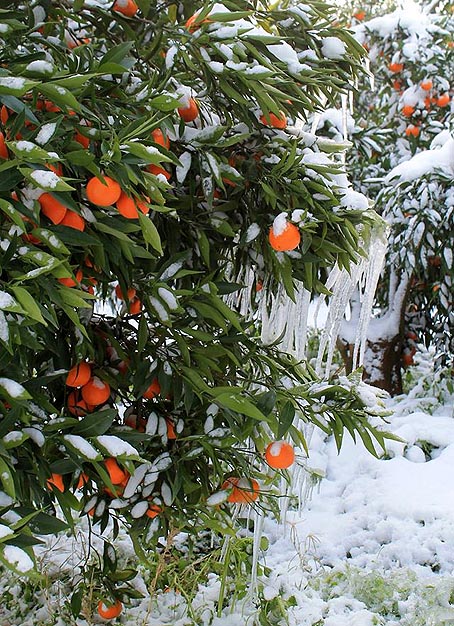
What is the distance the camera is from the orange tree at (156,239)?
88 cm

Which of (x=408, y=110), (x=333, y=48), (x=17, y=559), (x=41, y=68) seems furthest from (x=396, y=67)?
(x=17, y=559)

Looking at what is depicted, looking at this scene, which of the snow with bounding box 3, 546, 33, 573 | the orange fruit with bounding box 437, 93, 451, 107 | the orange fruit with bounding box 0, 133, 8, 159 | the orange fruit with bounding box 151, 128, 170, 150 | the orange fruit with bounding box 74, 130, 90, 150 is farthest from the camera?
the orange fruit with bounding box 437, 93, 451, 107

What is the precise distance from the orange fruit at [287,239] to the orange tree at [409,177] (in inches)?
87.1

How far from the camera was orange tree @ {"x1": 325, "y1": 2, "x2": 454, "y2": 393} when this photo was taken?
3.26 m

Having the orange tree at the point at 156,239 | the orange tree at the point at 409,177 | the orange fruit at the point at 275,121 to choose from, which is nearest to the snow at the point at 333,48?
the orange tree at the point at 156,239

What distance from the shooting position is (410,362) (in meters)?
4.07

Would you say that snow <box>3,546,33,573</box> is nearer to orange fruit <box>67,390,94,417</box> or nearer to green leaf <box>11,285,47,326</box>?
green leaf <box>11,285,47,326</box>

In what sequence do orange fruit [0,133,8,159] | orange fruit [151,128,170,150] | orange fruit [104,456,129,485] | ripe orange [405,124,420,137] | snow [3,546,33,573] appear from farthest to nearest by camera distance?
ripe orange [405,124,420,137] → orange fruit [104,456,129,485] → orange fruit [151,128,170,150] → orange fruit [0,133,8,159] → snow [3,546,33,573]

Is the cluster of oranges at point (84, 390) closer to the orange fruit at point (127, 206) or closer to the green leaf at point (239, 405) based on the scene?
the green leaf at point (239, 405)

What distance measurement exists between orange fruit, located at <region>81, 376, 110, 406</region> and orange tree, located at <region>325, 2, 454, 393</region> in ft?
7.71

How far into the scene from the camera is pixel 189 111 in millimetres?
1210

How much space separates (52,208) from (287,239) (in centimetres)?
43

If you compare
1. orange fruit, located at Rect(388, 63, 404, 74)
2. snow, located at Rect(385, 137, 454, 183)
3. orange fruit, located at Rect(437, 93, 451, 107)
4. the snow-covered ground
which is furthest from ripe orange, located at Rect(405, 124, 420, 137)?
the snow-covered ground

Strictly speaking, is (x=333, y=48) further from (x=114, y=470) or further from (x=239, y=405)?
(x=114, y=470)
